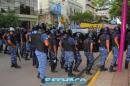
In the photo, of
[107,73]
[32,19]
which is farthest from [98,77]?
[32,19]

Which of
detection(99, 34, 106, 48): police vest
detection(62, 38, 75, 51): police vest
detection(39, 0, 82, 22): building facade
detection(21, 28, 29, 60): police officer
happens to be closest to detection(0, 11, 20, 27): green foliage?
detection(39, 0, 82, 22): building facade

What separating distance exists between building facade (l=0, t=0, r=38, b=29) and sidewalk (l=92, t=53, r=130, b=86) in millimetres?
58538

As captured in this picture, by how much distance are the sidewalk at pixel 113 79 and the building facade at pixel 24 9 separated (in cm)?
5854

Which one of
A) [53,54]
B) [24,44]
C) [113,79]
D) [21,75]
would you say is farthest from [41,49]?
[24,44]

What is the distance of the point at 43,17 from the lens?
316 feet

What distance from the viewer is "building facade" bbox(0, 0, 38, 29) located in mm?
75312

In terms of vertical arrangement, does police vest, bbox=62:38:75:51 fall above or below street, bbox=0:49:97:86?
above

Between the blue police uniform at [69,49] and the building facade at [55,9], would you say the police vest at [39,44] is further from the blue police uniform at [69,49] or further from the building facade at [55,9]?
the building facade at [55,9]

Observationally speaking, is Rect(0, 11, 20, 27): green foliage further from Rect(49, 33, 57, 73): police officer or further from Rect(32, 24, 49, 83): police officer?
Rect(32, 24, 49, 83): police officer

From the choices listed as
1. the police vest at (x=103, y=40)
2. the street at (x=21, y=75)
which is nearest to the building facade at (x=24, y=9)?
the street at (x=21, y=75)

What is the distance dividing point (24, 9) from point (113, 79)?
70715 mm

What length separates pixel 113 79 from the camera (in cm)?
1384

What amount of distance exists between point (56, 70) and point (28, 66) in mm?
1946

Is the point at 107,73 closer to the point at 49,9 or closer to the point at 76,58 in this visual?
the point at 76,58
